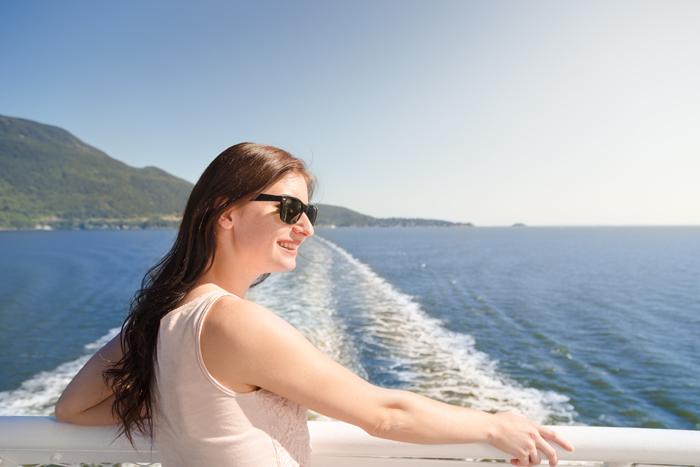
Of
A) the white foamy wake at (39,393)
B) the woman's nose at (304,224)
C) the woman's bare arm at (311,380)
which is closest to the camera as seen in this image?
the woman's bare arm at (311,380)

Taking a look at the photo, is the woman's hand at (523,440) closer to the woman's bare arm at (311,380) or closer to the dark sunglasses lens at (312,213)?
the woman's bare arm at (311,380)

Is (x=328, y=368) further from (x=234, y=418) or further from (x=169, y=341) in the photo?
(x=169, y=341)

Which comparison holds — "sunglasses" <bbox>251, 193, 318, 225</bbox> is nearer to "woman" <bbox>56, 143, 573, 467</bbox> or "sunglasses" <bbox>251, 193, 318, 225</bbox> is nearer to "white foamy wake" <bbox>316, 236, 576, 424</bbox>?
"woman" <bbox>56, 143, 573, 467</bbox>

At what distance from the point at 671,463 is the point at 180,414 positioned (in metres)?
1.26

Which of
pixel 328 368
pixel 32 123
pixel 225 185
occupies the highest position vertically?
pixel 32 123

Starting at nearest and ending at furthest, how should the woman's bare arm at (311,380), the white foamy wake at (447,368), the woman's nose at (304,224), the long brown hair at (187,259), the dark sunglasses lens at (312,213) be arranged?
the woman's bare arm at (311,380)
the long brown hair at (187,259)
the woman's nose at (304,224)
the dark sunglasses lens at (312,213)
the white foamy wake at (447,368)

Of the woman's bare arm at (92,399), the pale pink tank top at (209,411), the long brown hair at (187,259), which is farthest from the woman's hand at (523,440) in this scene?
the woman's bare arm at (92,399)

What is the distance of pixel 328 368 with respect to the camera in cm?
103

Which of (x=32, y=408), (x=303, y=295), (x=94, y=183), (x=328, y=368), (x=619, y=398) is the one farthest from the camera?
(x=94, y=183)

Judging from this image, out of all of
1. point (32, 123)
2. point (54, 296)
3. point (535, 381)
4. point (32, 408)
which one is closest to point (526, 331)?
point (535, 381)

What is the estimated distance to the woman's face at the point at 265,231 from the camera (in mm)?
1245

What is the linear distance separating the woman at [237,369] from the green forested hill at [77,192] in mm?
114220

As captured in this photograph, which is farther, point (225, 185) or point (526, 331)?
point (526, 331)

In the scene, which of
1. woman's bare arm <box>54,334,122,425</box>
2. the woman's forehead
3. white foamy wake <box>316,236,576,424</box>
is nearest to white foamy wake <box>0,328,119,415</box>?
white foamy wake <box>316,236,576,424</box>
